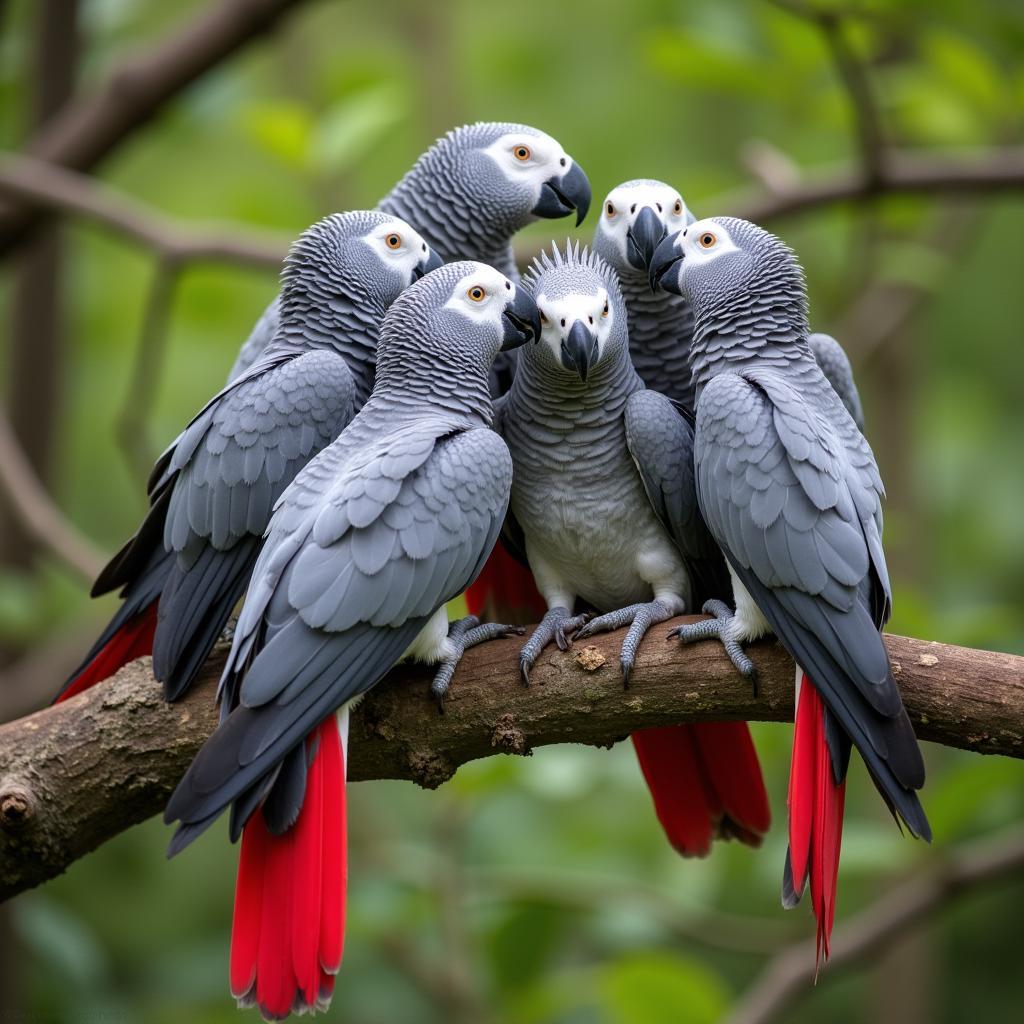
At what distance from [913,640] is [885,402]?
217 centimetres

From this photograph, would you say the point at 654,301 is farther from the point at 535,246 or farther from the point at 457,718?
the point at 535,246

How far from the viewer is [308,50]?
475cm

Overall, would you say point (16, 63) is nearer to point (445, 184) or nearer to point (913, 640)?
point (445, 184)

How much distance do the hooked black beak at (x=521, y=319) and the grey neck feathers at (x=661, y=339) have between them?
0.31 m

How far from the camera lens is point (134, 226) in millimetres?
3250

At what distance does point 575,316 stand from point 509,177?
554mm

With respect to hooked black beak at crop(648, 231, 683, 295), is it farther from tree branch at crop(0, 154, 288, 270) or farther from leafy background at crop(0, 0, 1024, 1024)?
tree branch at crop(0, 154, 288, 270)

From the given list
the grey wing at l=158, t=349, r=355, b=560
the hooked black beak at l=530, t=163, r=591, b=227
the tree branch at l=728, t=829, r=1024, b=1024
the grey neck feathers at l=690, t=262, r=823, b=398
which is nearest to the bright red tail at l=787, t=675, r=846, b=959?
the grey neck feathers at l=690, t=262, r=823, b=398

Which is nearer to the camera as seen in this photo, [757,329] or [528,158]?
[757,329]

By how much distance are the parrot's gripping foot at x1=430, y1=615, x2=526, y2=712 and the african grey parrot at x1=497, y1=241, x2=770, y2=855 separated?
3.0 inches

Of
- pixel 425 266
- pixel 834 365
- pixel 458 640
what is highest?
pixel 425 266

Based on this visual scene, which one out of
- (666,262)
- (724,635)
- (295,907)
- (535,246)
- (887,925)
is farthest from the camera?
(535,246)

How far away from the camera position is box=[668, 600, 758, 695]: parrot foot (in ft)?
5.89

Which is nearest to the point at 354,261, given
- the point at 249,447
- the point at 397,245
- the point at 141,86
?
the point at 397,245
